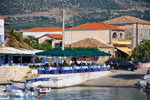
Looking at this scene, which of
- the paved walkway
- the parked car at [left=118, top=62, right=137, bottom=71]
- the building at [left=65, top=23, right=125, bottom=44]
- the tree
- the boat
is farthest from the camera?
the building at [left=65, top=23, right=125, bottom=44]

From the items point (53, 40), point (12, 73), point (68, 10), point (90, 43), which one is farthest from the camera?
point (68, 10)

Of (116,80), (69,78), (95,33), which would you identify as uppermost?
(95,33)

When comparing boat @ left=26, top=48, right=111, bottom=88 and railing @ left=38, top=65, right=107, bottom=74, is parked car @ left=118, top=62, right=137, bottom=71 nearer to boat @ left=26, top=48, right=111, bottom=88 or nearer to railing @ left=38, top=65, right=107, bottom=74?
boat @ left=26, top=48, right=111, bottom=88

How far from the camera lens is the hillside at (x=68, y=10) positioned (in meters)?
123

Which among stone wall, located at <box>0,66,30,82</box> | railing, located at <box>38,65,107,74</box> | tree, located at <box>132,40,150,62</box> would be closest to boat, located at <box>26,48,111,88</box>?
railing, located at <box>38,65,107,74</box>

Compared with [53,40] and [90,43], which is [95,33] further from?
[53,40]

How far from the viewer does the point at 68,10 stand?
5330 inches

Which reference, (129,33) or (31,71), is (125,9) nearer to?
(129,33)

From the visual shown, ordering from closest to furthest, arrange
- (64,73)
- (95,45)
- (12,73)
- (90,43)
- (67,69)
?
(12,73)
(64,73)
(67,69)
(95,45)
(90,43)

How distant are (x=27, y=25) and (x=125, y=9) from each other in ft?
127

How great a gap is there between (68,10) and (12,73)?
303ft

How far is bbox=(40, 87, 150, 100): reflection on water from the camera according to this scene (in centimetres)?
3597

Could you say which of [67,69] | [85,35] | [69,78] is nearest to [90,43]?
[85,35]

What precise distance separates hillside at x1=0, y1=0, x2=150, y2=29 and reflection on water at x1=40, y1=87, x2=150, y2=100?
6903 cm
